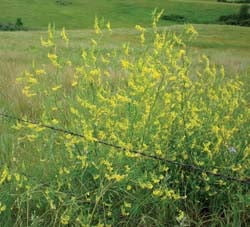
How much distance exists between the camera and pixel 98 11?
5888 cm

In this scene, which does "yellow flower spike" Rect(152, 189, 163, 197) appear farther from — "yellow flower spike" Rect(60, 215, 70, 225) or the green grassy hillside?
the green grassy hillside

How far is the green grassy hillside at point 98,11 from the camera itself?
5037cm

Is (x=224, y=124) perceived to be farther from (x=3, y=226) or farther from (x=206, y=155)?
(x=3, y=226)

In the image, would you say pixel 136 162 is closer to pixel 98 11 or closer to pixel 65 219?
pixel 65 219

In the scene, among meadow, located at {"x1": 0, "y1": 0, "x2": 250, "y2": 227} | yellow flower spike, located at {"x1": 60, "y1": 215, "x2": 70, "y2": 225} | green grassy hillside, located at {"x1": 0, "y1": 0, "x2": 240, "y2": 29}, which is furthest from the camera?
green grassy hillside, located at {"x1": 0, "y1": 0, "x2": 240, "y2": 29}

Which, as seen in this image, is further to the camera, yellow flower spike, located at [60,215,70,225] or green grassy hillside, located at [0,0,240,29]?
green grassy hillside, located at [0,0,240,29]

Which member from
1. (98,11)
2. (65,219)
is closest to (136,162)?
(65,219)

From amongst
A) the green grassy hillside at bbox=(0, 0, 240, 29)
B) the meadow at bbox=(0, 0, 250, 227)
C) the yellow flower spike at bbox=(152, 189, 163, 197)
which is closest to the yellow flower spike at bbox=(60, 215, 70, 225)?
the meadow at bbox=(0, 0, 250, 227)

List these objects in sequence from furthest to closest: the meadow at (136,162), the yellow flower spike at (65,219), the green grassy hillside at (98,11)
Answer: the green grassy hillside at (98,11) < the meadow at (136,162) < the yellow flower spike at (65,219)

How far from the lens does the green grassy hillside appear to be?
50.4 m

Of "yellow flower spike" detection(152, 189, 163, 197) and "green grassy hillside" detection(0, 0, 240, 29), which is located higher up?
"yellow flower spike" detection(152, 189, 163, 197)

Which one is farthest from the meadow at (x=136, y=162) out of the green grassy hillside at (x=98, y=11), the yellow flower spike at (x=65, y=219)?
the green grassy hillside at (x=98, y=11)

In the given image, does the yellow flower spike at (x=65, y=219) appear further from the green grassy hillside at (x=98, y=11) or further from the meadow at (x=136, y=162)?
the green grassy hillside at (x=98, y=11)

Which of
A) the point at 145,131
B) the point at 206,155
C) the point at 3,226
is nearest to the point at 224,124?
the point at 206,155
